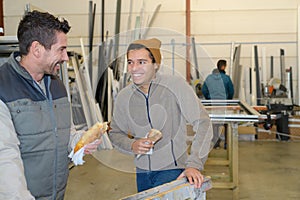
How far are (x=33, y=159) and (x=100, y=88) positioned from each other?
1241mm

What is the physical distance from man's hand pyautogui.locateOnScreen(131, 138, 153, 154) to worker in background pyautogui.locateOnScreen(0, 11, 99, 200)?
11.3 inches

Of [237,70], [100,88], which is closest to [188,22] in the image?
[237,70]

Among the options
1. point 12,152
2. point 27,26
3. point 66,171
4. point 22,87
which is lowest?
point 66,171

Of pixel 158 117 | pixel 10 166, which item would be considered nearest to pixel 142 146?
pixel 158 117

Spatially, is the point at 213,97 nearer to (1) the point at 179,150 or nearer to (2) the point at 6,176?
(1) the point at 179,150

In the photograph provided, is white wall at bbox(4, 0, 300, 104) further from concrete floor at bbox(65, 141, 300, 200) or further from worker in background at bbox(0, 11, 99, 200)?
worker in background at bbox(0, 11, 99, 200)

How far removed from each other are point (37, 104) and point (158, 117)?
1.60 ft

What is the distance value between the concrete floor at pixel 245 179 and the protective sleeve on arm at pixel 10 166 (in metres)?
1.32

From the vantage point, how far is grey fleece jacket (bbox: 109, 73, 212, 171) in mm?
1285

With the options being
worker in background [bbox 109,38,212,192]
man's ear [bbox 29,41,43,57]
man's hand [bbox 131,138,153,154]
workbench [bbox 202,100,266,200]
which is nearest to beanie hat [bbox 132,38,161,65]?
worker in background [bbox 109,38,212,192]

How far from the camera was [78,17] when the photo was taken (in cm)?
526

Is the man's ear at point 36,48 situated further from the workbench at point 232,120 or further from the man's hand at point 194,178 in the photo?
the workbench at point 232,120

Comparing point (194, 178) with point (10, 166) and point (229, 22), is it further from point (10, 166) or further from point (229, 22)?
point (229, 22)

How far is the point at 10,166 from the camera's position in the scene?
0.80m
